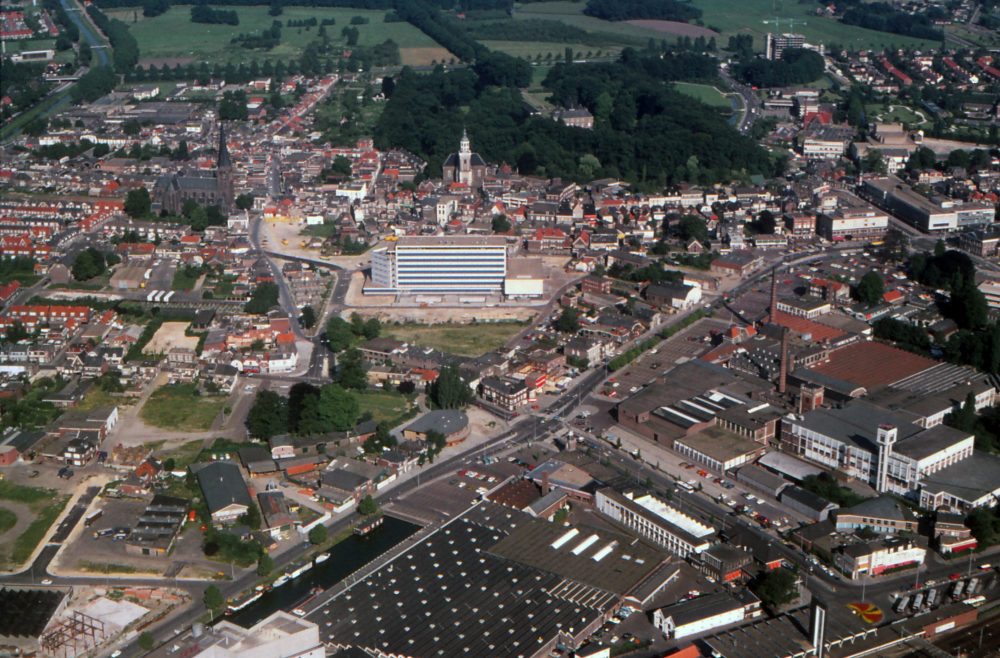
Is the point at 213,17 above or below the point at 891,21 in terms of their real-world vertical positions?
above

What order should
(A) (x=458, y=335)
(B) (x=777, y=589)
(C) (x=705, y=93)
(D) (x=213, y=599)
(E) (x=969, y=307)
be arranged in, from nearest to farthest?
(D) (x=213, y=599)
(B) (x=777, y=589)
(E) (x=969, y=307)
(A) (x=458, y=335)
(C) (x=705, y=93)

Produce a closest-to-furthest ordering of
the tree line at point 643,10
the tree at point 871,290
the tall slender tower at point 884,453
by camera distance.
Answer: the tall slender tower at point 884,453
the tree at point 871,290
the tree line at point 643,10

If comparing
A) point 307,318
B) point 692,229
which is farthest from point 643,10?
point 307,318

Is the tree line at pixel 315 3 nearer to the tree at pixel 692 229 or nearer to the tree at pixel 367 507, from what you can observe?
the tree at pixel 692 229

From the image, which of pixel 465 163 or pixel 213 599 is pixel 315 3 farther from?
pixel 213 599

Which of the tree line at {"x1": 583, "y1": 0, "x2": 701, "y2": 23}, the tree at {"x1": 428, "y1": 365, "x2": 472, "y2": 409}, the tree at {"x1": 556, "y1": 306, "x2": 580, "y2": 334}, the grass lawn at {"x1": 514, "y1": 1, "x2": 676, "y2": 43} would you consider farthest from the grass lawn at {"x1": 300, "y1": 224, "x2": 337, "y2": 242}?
the tree line at {"x1": 583, "y1": 0, "x2": 701, "y2": 23}

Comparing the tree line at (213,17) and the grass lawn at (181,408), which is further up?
the tree line at (213,17)

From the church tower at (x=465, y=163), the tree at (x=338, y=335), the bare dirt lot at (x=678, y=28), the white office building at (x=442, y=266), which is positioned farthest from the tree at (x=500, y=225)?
the bare dirt lot at (x=678, y=28)
